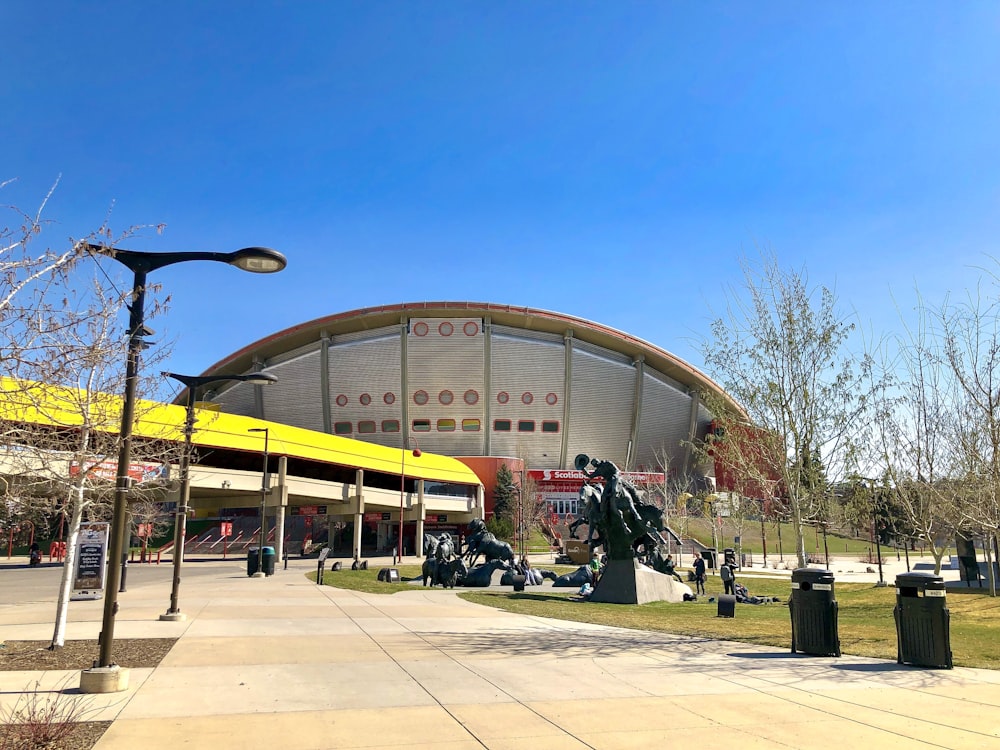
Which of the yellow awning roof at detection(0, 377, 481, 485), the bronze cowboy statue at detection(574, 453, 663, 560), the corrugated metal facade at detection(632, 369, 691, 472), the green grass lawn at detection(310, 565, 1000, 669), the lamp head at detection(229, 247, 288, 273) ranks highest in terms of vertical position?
the corrugated metal facade at detection(632, 369, 691, 472)

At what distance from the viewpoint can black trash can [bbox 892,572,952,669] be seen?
9.78 meters

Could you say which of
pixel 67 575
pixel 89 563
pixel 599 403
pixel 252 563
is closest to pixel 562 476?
pixel 599 403

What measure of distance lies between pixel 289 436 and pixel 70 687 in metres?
44.1

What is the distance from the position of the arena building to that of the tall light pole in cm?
7409

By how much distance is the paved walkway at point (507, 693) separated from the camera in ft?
20.6

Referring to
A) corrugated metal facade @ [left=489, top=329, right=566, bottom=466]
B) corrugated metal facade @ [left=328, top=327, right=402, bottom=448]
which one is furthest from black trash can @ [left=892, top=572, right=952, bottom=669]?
corrugated metal facade @ [left=328, top=327, right=402, bottom=448]

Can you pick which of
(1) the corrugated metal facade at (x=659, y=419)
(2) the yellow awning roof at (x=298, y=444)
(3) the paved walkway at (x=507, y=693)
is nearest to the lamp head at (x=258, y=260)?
(3) the paved walkway at (x=507, y=693)

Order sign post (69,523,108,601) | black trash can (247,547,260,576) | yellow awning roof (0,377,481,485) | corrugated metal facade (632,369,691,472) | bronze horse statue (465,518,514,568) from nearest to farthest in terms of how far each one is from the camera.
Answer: sign post (69,523,108,601)
bronze horse statue (465,518,514,568)
black trash can (247,547,260,576)
yellow awning roof (0,377,481,485)
corrugated metal facade (632,369,691,472)

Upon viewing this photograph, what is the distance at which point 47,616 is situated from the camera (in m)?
15.7

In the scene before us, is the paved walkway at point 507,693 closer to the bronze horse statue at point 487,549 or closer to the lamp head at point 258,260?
the lamp head at point 258,260

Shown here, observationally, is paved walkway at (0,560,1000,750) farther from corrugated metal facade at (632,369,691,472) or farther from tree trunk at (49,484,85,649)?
corrugated metal facade at (632,369,691,472)

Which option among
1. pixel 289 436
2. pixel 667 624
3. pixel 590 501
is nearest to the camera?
pixel 667 624

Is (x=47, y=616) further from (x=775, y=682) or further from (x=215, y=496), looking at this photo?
(x=215, y=496)

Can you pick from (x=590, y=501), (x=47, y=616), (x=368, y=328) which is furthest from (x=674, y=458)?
(x=47, y=616)
